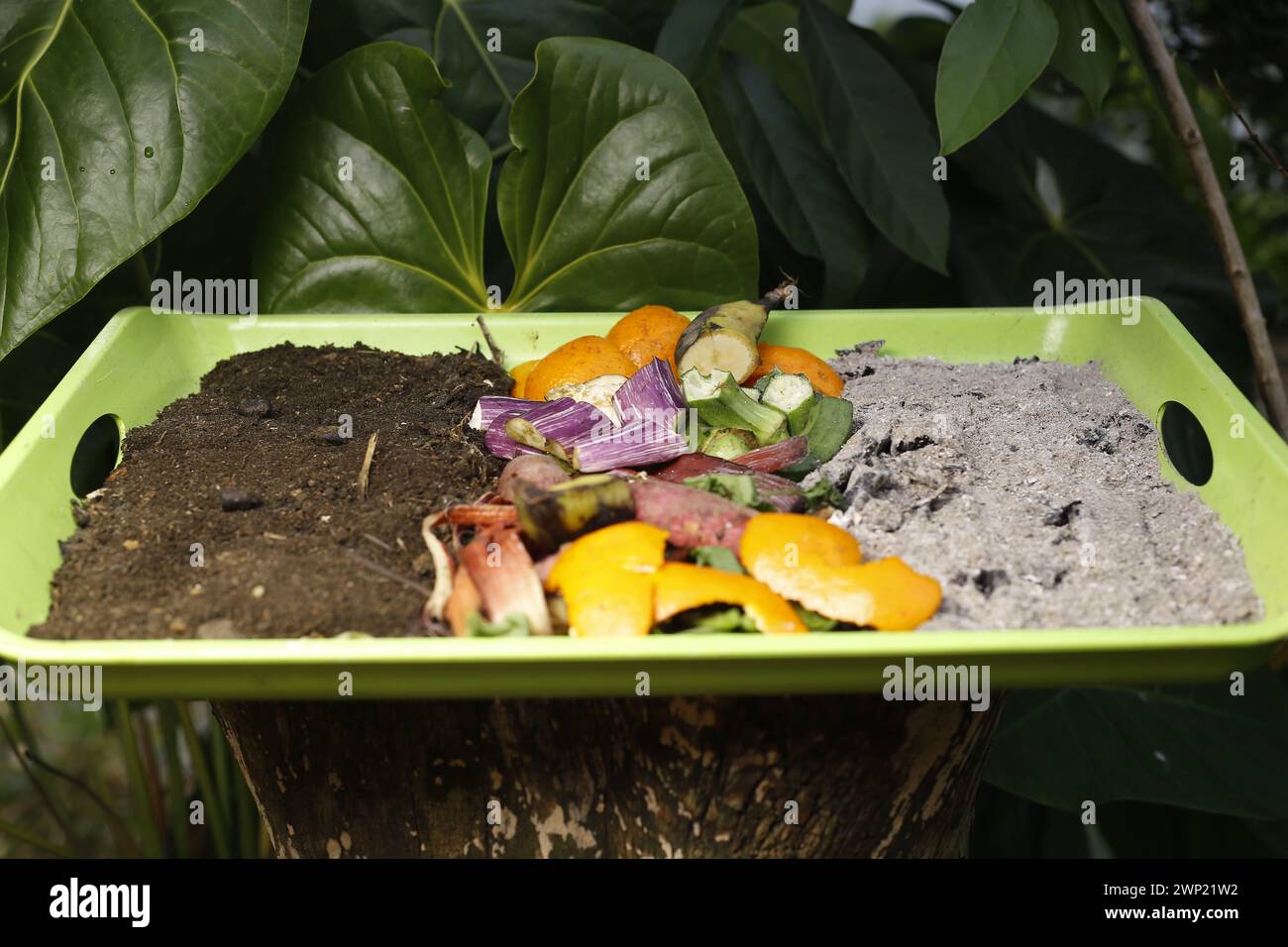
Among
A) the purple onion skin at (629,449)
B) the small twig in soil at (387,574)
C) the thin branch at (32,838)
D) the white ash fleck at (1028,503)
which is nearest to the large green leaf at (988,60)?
the white ash fleck at (1028,503)

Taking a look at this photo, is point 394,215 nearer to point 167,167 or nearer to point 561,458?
point 167,167

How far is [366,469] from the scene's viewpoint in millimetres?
907

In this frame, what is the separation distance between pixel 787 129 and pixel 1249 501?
699 millimetres

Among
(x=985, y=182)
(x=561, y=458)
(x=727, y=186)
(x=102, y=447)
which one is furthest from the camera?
(x=985, y=182)

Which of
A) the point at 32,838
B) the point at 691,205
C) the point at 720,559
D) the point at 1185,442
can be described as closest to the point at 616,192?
the point at 691,205

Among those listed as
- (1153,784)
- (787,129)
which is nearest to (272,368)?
(787,129)

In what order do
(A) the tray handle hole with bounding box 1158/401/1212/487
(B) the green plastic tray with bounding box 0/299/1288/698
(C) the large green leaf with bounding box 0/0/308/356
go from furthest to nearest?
1. (A) the tray handle hole with bounding box 1158/401/1212/487
2. (C) the large green leaf with bounding box 0/0/308/356
3. (B) the green plastic tray with bounding box 0/299/1288/698

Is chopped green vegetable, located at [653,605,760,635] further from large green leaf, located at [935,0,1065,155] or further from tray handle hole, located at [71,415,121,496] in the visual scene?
tray handle hole, located at [71,415,121,496]

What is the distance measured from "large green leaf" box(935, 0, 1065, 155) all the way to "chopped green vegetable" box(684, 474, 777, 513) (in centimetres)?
32

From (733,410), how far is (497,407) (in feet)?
0.63

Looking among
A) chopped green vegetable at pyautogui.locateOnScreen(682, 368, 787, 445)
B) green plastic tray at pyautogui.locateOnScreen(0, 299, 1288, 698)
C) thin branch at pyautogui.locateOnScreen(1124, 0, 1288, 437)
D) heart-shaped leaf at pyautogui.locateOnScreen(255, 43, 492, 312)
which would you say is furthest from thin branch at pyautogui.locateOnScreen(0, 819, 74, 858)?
→ thin branch at pyautogui.locateOnScreen(1124, 0, 1288, 437)

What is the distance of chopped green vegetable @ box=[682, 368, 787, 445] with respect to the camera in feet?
3.21

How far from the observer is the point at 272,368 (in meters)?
1.08

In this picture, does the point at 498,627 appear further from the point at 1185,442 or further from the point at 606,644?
the point at 1185,442
